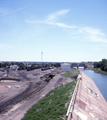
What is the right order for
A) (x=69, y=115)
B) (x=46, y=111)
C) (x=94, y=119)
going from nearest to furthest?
1. (x=69, y=115)
2. (x=46, y=111)
3. (x=94, y=119)

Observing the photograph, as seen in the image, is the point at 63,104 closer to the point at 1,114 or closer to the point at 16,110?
the point at 16,110

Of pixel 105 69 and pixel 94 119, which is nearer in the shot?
pixel 94 119

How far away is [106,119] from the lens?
16.7 m

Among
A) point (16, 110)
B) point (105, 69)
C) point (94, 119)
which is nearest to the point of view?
point (94, 119)

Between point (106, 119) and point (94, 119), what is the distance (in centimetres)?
343

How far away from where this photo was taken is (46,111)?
13.4 m

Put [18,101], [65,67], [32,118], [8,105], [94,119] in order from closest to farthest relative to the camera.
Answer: [32,118]
[94,119]
[8,105]
[18,101]
[65,67]

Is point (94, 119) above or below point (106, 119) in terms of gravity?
above

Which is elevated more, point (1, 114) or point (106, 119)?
point (1, 114)

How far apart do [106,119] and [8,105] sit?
13.0m

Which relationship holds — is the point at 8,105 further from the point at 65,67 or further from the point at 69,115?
the point at 65,67

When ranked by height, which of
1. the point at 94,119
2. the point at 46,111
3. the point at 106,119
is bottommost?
the point at 106,119

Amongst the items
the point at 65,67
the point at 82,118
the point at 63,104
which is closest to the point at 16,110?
the point at 63,104

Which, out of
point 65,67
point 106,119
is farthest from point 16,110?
point 65,67
